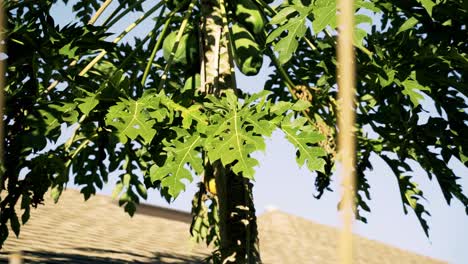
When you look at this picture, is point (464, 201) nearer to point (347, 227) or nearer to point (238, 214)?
point (238, 214)

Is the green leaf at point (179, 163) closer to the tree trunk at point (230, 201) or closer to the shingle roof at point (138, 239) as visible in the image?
the tree trunk at point (230, 201)

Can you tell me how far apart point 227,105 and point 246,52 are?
852 millimetres

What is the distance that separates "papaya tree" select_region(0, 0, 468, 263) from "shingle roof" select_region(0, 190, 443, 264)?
3.88 feet

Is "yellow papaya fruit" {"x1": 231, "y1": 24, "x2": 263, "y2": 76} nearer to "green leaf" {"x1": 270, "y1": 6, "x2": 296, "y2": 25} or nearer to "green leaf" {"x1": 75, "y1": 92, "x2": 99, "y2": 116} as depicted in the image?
"green leaf" {"x1": 270, "y1": 6, "x2": 296, "y2": 25}

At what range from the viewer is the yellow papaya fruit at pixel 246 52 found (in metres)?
4.57

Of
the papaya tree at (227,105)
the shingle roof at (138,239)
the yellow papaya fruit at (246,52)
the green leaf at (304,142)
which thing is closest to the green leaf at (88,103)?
the papaya tree at (227,105)

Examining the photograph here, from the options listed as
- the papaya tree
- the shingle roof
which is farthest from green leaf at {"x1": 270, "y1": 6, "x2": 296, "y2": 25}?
the shingle roof

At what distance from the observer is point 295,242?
11031 millimetres

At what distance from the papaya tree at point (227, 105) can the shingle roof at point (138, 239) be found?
1182 mm

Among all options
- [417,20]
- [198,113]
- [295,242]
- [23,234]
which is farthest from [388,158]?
[295,242]

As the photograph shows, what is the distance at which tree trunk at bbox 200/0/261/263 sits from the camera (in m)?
4.23

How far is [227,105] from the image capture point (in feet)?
12.5

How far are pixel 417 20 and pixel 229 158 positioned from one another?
3.91 ft

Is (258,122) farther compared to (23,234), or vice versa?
(23,234)
